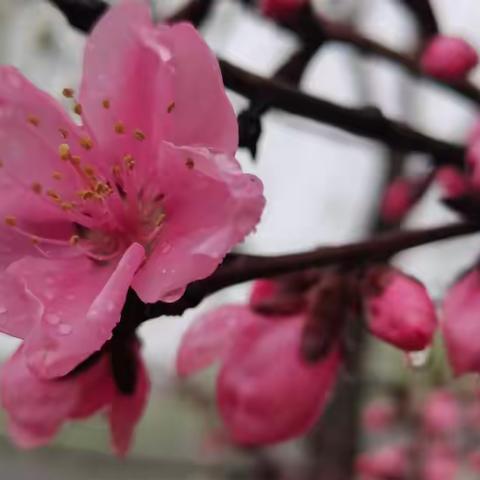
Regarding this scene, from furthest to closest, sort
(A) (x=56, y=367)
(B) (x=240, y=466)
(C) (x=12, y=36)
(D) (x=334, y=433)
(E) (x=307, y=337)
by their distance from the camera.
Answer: (C) (x=12, y=36) < (B) (x=240, y=466) < (D) (x=334, y=433) < (E) (x=307, y=337) < (A) (x=56, y=367)

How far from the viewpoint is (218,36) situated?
7.61 feet

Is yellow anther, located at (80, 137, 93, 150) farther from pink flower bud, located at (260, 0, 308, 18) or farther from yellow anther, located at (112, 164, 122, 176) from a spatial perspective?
pink flower bud, located at (260, 0, 308, 18)

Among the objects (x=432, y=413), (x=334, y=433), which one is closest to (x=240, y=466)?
(x=432, y=413)

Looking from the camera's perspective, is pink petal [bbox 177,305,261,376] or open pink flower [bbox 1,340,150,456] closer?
open pink flower [bbox 1,340,150,456]

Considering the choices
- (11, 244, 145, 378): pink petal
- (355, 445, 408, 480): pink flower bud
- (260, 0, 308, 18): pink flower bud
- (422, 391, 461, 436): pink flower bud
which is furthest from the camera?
(422, 391, 461, 436): pink flower bud

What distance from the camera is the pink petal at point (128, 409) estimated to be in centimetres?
60

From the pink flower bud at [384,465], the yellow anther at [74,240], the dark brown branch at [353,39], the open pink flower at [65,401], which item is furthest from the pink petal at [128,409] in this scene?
the pink flower bud at [384,465]

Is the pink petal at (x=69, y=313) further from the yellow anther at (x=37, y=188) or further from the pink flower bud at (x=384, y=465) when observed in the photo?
the pink flower bud at (x=384, y=465)

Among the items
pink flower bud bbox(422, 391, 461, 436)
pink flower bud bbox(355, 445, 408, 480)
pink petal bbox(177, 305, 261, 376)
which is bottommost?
pink flower bud bbox(422, 391, 461, 436)

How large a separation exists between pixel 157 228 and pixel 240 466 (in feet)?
7.63

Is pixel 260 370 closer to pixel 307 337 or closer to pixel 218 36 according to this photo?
pixel 307 337

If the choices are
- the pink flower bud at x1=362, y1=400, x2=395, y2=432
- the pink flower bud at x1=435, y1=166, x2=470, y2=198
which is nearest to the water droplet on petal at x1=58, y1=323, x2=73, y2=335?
the pink flower bud at x1=435, y1=166, x2=470, y2=198

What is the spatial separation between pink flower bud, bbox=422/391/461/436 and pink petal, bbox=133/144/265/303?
203cm

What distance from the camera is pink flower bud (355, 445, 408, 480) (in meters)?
1.93
